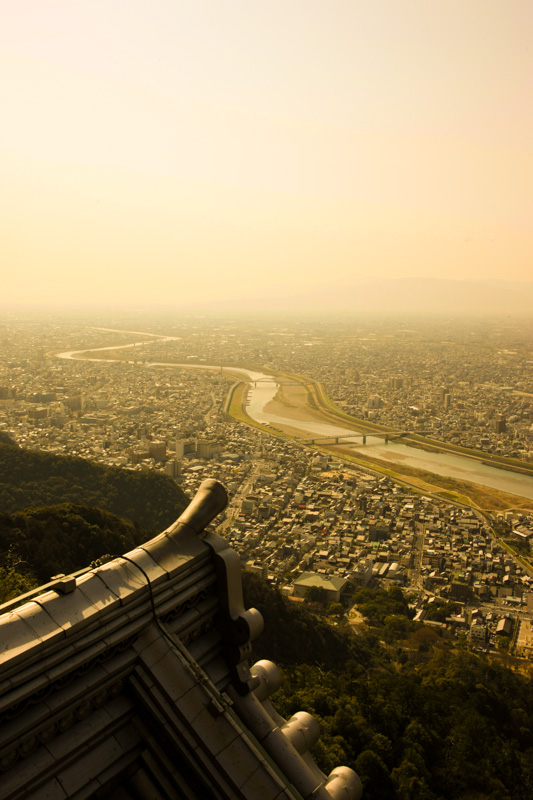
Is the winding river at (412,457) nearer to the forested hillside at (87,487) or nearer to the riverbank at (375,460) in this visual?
the riverbank at (375,460)

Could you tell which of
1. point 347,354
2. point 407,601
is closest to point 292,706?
point 407,601

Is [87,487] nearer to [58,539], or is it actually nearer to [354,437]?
[58,539]

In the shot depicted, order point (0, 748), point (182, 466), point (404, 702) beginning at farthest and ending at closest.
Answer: point (182, 466)
point (404, 702)
point (0, 748)

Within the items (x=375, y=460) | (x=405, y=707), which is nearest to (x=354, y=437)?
(x=375, y=460)

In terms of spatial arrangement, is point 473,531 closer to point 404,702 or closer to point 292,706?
point 404,702

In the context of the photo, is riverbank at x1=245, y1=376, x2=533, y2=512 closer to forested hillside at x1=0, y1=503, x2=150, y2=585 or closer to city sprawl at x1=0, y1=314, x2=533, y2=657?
city sprawl at x1=0, y1=314, x2=533, y2=657

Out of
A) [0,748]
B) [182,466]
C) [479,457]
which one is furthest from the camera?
[479,457]

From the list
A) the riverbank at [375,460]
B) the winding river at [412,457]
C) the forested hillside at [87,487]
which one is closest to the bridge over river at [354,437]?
the winding river at [412,457]
